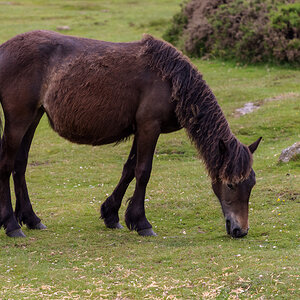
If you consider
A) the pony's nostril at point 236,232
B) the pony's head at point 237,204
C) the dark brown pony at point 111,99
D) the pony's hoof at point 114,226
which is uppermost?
the dark brown pony at point 111,99

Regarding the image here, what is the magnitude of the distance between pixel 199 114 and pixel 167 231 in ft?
6.49

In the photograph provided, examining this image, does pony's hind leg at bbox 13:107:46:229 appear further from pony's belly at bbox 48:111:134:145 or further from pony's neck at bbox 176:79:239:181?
pony's neck at bbox 176:79:239:181

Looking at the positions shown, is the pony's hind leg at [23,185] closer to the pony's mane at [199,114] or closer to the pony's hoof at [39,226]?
the pony's hoof at [39,226]

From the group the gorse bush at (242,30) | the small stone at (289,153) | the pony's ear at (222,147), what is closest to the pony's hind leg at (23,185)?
the pony's ear at (222,147)

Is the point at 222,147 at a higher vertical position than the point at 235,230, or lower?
higher

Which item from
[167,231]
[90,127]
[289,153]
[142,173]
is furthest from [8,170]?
[289,153]

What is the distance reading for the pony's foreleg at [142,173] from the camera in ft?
26.3

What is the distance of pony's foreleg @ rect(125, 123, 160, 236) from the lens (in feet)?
26.3

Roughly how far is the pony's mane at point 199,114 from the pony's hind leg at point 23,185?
6.99 feet

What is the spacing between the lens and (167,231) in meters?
8.73

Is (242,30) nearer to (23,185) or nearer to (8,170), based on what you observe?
(23,185)

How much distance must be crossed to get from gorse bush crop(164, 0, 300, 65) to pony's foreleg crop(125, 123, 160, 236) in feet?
46.5

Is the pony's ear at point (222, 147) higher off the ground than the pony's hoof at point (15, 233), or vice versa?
the pony's ear at point (222, 147)

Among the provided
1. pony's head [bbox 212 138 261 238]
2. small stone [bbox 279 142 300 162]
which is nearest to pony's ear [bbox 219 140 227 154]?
pony's head [bbox 212 138 261 238]
